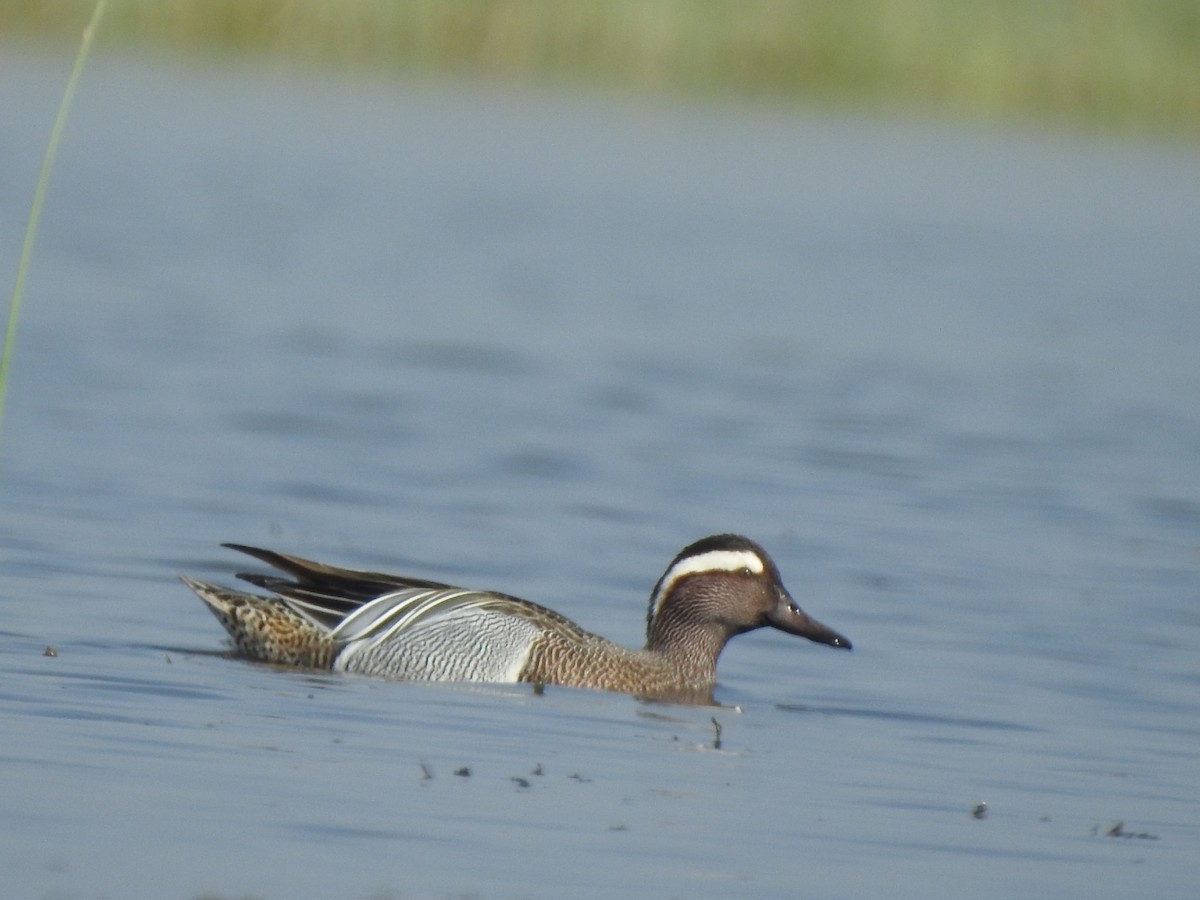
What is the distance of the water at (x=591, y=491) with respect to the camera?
6035mm

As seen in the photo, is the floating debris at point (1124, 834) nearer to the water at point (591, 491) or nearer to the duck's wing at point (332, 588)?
the water at point (591, 491)

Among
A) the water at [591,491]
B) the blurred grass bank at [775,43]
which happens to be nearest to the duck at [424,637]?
the water at [591,491]

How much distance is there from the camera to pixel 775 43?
3206 cm

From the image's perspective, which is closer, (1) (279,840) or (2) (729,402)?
(1) (279,840)

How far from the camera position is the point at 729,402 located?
15398mm

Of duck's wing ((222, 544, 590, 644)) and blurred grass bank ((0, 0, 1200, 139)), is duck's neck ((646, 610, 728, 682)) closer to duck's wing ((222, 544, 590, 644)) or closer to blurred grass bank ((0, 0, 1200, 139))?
duck's wing ((222, 544, 590, 644))

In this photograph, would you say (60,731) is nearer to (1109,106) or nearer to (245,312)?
(245,312)

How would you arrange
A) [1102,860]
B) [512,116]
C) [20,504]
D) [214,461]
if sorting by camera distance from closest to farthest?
Result: [1102,860] → [20,504] → [214,461] → [512,116]

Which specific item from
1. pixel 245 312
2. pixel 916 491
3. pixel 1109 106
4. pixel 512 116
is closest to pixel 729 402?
pixel 916 491

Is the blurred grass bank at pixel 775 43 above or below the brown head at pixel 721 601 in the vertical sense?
above

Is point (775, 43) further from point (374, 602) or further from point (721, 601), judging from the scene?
point (374, 602)

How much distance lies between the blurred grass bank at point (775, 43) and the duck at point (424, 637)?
22.6 m

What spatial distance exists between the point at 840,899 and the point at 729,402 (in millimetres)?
9927

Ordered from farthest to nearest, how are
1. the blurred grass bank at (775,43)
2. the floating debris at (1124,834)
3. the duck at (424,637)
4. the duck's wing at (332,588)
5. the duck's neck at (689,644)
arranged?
1. the blurred grass bank at (775,43)
2. the duck's neck at (689,644)
3. the duck's wing at (332,588)
4. the duck at (424,637)
5. the floating debris at (1124,834)
